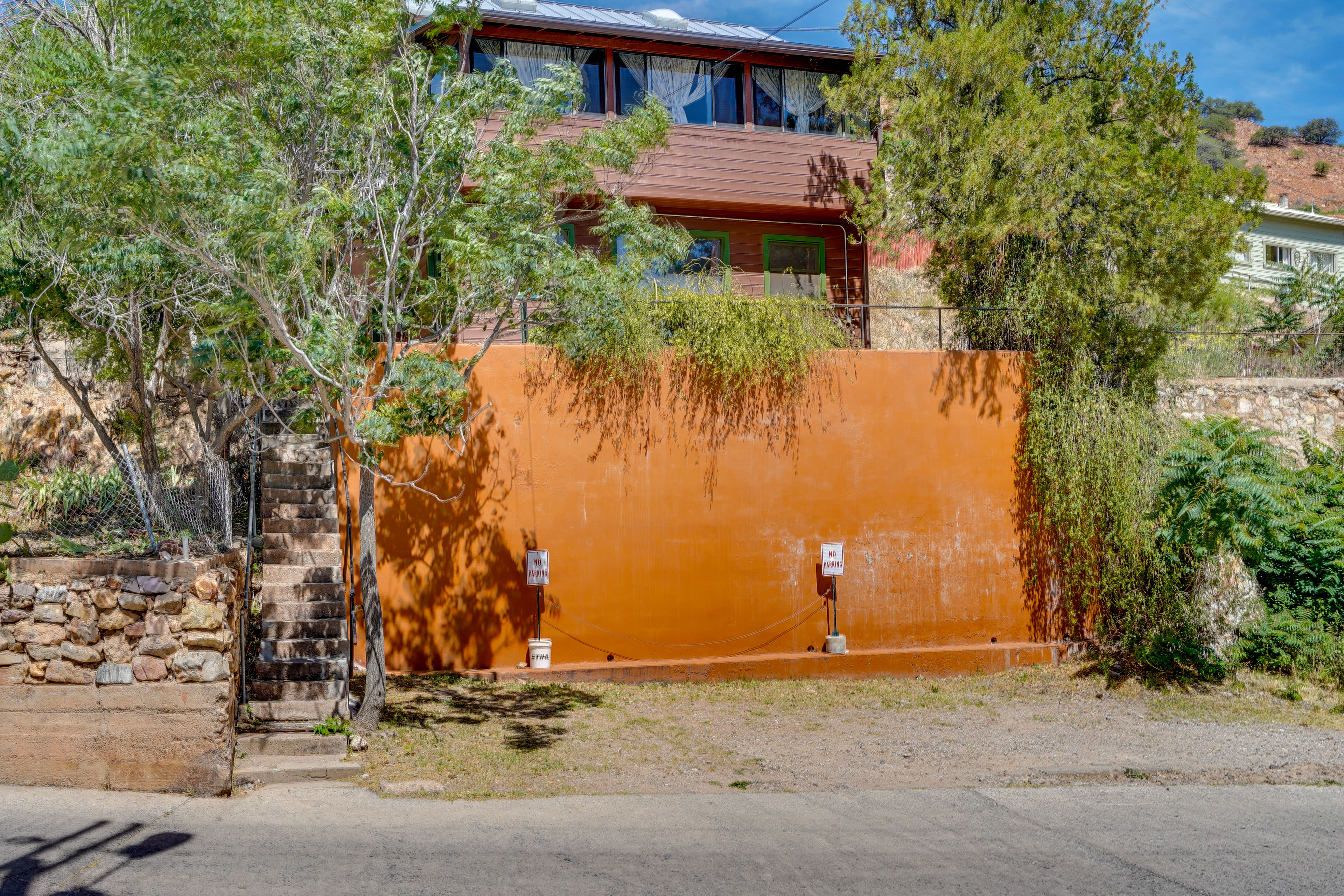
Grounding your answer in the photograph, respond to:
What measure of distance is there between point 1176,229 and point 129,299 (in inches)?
480

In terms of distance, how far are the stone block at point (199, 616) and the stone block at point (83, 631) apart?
0.62m

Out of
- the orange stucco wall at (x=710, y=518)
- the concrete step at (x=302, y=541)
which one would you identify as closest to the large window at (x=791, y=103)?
the orange stucco wall at (x=710, y=518)

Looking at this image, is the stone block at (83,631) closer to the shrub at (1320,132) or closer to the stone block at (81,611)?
the stone block at (81,611)

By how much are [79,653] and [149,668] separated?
499 millimetres

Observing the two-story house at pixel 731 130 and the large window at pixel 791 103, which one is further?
the large window at pixel 791 103

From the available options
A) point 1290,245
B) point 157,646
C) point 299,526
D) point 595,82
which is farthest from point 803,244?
point 1290,245

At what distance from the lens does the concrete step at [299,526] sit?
9.19 metres

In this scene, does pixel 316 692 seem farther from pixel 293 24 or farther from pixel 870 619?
pixel 870 619

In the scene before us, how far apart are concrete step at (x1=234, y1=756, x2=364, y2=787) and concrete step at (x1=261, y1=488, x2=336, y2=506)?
275 centimetres

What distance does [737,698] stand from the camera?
425 inches

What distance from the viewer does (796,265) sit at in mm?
16656

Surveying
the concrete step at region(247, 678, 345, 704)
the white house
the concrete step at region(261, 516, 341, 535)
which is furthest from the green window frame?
the white house

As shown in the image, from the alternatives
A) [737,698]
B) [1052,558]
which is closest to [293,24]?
[737,698]

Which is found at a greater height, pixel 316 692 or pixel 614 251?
pixel 614 251
